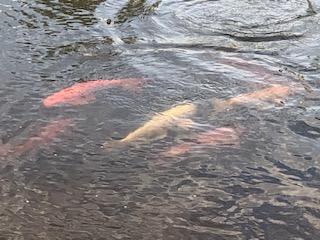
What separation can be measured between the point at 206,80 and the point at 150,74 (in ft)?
2.72

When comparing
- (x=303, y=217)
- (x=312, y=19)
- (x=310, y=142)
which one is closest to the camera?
(x=303, y=217)

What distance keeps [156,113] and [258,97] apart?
1.39 meters

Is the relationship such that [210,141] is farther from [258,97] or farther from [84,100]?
[84,100]

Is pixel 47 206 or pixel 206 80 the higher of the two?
pixel 206 80

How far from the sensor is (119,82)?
8.08m

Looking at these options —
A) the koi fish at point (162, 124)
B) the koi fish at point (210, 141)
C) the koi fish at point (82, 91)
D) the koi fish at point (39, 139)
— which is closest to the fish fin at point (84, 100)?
the koi fish at point (82, 91)

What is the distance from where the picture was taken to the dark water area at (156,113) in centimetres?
574

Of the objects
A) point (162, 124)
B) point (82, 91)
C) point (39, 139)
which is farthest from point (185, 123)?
point (39, 139)

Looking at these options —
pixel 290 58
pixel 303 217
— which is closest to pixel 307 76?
pixel 290 58

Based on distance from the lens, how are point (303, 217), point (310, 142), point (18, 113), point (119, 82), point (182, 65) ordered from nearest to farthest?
point (303, 217), point (310, 142), point (18, 113), point (119, 82), point (182, 65)

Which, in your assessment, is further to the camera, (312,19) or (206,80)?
(312,19)

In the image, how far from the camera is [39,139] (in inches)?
271

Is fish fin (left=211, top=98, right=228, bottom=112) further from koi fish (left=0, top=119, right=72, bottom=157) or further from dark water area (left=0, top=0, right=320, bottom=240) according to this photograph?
koi fish (left=0, top=119, right=72, bottom=157)

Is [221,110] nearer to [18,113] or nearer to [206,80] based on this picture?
[206,80]
